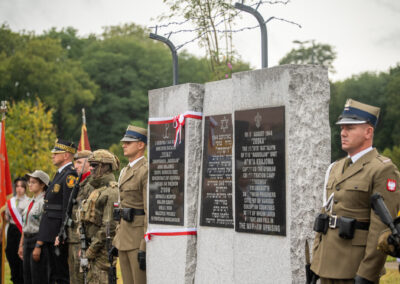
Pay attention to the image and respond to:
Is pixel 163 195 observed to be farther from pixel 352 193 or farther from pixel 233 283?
pixel 352 193

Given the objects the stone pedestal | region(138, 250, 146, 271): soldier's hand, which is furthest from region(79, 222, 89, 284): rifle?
the stone pedestal

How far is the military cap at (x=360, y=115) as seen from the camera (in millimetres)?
5207

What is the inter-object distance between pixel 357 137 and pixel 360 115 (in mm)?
180

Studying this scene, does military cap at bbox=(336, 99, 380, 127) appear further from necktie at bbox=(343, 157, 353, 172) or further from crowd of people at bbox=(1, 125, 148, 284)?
crowd of people at bbox=(1, 125, 148, 284)

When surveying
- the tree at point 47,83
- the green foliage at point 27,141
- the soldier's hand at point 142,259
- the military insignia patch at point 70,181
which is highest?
the tree at point 47,83

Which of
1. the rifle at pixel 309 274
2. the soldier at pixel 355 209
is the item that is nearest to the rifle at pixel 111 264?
the rifle at pixel 309 274

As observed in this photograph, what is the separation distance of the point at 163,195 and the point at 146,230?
20.0 inches

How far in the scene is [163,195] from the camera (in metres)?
7.46

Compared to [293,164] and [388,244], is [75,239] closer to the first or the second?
[293,164]

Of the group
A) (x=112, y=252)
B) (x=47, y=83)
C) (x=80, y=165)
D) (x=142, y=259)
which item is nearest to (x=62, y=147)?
(x=80, y=165)

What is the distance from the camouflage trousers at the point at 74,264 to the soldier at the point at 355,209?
420cm

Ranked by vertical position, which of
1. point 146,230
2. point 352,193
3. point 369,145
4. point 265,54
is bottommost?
point 146,230

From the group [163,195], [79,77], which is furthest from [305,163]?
[79,77]

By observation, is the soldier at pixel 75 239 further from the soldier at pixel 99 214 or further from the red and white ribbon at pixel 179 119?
the red and white ribbon at pixel 179 119
